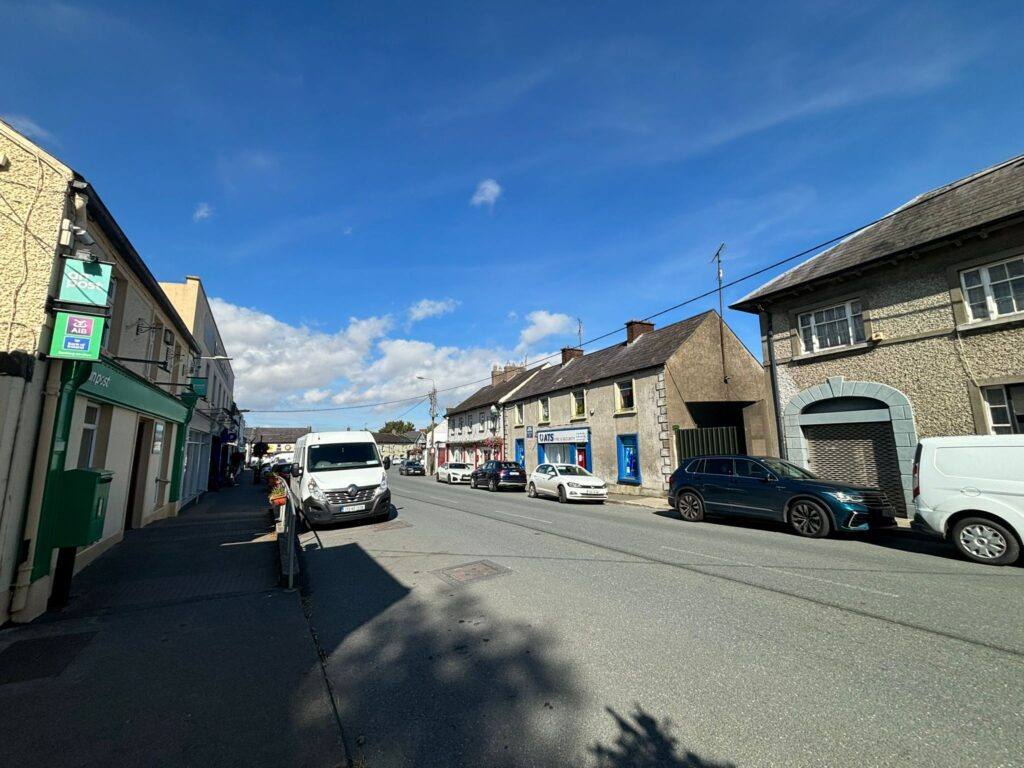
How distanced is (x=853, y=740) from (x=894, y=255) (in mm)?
12545

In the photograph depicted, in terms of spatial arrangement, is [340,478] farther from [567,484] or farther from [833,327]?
Answer: [833,327]

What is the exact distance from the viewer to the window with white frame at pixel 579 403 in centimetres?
2391

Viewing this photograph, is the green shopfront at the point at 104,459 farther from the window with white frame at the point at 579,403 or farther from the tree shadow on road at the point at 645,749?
the window with white frame at the point at 579,403

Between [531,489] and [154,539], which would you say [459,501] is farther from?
[154,539]

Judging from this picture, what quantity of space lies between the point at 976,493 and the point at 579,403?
1753 centimetres

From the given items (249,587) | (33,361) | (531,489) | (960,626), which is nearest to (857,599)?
(960,626)

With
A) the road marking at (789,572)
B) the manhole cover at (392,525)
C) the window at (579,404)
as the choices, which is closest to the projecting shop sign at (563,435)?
the window at (579,404)

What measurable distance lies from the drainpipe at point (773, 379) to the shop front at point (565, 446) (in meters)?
9.94

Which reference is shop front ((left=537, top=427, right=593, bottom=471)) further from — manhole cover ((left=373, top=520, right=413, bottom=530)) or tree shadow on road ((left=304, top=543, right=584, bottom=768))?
tree shadow on road ((left=304, top=543, right=584, bottom=768))

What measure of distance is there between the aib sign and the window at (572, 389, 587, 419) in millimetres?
20254

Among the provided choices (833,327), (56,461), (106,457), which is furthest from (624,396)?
(56,461)

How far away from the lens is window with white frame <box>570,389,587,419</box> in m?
23.9

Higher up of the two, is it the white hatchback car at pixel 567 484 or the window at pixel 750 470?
the window at pixel 750 470

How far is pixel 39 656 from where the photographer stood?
4.12 meters
